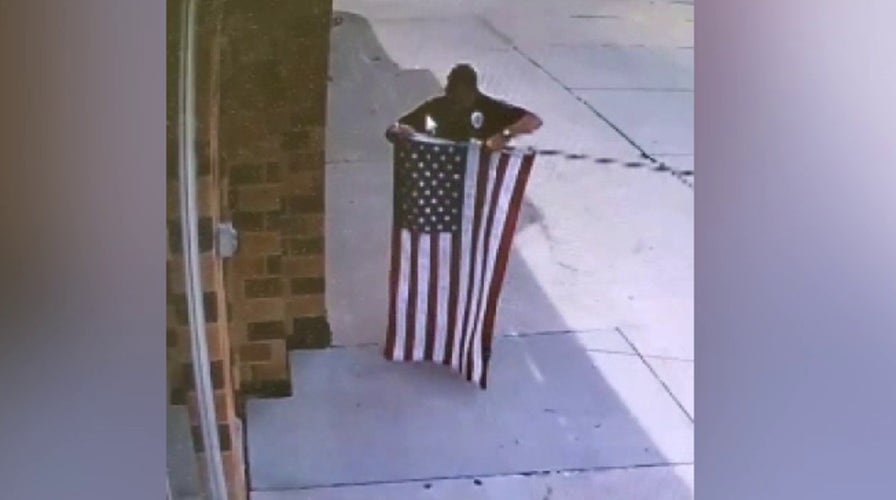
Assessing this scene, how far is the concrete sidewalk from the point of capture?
1.22 m

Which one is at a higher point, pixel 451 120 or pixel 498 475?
pixel 451 120

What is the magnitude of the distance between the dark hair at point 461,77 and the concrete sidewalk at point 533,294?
11mm

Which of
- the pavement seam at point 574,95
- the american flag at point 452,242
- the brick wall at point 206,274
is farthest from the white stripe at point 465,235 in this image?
the brick wall at point 206,274

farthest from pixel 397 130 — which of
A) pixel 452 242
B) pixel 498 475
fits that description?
pixel 498 475

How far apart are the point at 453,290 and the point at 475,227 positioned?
0.07 meters

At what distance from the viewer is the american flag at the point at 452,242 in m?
1.22

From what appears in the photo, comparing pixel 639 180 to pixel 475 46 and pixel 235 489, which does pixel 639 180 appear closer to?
pixel 475 46

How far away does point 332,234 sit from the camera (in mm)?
1226

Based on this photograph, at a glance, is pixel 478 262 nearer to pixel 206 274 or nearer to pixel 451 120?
pixel 451 120

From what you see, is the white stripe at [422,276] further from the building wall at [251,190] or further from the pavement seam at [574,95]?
the pavement seam at [574,95]

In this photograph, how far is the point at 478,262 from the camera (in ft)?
4.05

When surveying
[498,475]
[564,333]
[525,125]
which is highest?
[525,125]
